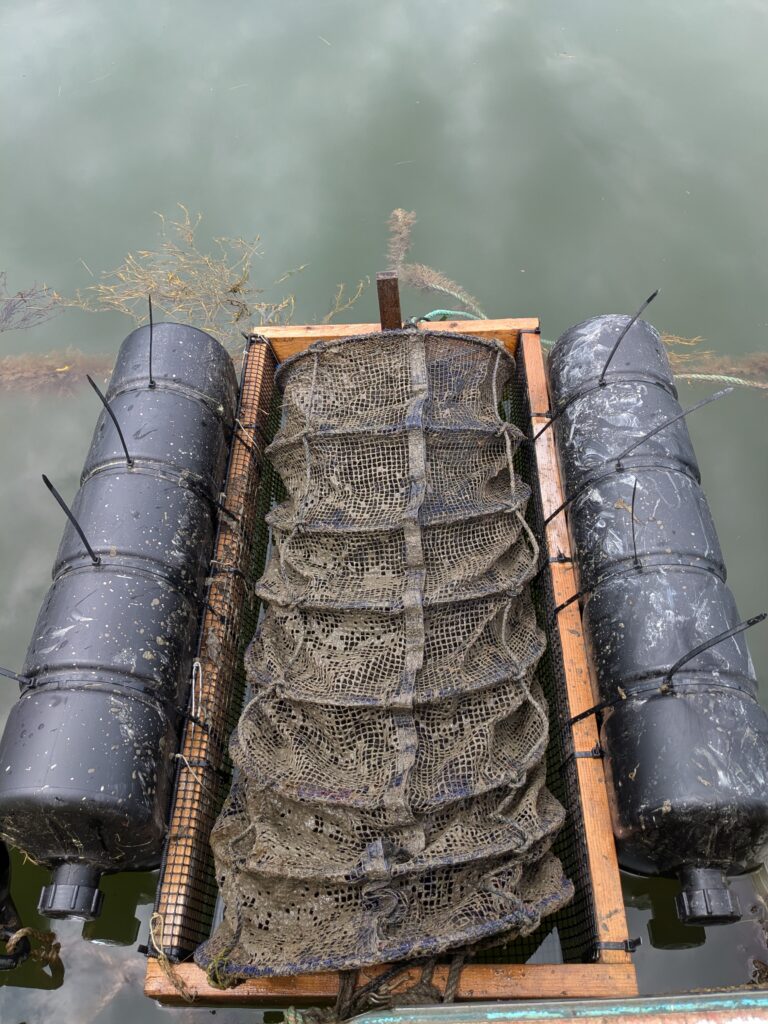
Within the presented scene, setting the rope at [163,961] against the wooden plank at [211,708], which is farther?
the wooden plank at [211,708]

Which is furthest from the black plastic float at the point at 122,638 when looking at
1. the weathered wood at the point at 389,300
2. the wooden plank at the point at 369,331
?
the weathered wood at the point at 389,300

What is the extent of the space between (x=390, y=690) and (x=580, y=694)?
1.05 metres

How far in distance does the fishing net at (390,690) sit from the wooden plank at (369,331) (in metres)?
0.61

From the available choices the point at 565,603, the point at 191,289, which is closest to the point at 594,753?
the point at 565,603

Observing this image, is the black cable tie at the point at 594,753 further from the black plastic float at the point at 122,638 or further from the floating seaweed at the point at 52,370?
the floating seaweed at the point at 52,370

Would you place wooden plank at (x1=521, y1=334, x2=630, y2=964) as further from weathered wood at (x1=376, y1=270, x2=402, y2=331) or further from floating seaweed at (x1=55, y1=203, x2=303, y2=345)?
floating seaweed at (x1=55, y1=203, x2=303, y2=345)

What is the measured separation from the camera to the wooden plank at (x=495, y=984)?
2.81m

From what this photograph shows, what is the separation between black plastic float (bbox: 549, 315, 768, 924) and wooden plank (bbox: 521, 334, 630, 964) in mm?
87

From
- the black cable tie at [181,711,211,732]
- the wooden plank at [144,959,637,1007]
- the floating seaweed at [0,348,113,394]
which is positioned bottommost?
the wooden plank at [144,959,637,1007]

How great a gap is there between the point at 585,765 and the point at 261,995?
5.66 feet

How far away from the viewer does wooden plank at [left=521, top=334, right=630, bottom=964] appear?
3.01m

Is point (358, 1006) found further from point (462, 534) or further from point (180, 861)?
point (462, 534)

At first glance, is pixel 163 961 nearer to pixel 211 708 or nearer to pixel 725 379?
pixel 211 708

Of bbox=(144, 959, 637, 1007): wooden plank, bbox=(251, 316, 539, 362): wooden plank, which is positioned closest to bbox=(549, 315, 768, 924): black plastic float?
bbox=(144, 959, 637, 1007): wooden plank
